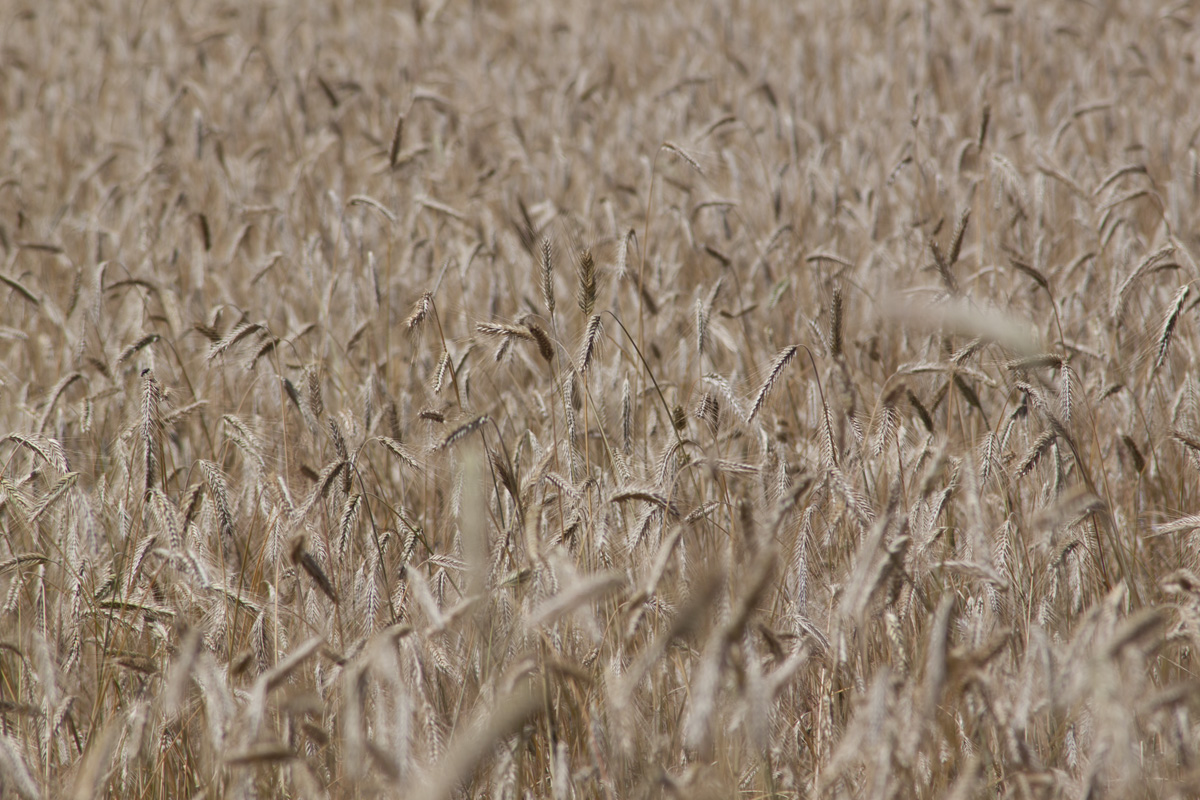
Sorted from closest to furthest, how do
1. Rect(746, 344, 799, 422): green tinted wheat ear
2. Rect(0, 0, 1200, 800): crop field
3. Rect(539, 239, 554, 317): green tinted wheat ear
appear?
1. Rect(0, 0, 1200, 800): crop field
2. Rect(746, 344, 799, 422): green tinted wheat ear
3. Rect(539, 239, 554, 317): green tinted wheat ear

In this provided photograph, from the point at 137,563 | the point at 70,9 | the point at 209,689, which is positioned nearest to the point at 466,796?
the point at 209,689

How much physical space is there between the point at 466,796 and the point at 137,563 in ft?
2.63

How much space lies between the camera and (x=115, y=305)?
14.7 ft

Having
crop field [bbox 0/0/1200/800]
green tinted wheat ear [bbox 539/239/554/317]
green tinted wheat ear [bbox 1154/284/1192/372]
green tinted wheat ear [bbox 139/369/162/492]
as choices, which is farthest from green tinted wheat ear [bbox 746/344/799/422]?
green tinted wheat ear [bbox 139/369/162/492]

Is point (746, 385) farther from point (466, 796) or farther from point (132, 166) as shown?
point (132, 166)

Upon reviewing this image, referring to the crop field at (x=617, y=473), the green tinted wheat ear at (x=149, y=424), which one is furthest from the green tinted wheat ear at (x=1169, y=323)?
the green tinted wheat ear at (x=149, y=424)

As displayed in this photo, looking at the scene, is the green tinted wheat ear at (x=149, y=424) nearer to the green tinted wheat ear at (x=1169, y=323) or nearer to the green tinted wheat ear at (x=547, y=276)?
the green tinted wheat ear at (x=547, y=276)

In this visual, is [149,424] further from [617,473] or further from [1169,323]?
[1169,323]

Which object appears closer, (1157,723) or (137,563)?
(1157,723)

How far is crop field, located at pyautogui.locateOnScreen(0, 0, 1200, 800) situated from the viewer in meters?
1.66

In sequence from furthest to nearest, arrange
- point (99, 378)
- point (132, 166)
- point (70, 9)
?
point (70, 9) → point (132, 166) → point (99, 378)

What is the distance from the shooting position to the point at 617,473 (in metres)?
2.34

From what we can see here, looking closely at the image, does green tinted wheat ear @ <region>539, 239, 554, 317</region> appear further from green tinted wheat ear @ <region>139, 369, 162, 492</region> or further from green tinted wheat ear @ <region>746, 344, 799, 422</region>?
green tinted wheat ear @ <region>139, 369, 162, 492</region>

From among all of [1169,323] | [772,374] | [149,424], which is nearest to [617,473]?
[772,374]
